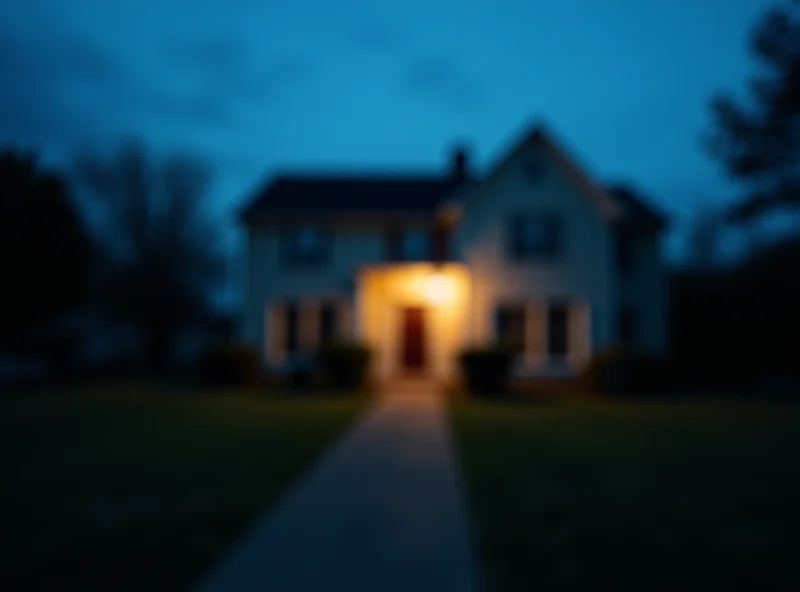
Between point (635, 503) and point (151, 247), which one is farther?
point (151, 247)

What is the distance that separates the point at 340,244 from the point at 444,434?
37.7 feet

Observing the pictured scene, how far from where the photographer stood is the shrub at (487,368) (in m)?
18.2

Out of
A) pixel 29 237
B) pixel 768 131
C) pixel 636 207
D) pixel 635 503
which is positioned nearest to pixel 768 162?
pixel 768 131

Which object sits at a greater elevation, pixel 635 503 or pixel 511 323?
pixel 511 323

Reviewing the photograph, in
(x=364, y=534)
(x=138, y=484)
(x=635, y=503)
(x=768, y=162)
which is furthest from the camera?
(x=768, y=162)

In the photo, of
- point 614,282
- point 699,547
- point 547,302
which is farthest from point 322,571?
point 614,282

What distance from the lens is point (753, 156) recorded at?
9.64 m

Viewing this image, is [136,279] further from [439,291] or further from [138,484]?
[138,484]

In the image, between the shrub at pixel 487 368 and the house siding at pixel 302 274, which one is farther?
the house siding at pixel 302 274

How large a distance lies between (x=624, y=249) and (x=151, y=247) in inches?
815

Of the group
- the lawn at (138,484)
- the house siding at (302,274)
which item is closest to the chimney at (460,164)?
the house siding at (302,274)

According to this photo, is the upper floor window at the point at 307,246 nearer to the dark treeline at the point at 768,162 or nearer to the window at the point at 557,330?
the window at the point at 557,330

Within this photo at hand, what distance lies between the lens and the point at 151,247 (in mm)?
30281

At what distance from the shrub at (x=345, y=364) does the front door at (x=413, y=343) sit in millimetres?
A: 2323
